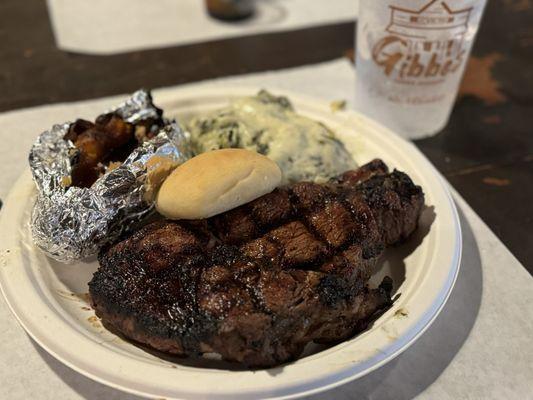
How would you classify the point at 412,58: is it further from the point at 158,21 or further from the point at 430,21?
the point at 158,21

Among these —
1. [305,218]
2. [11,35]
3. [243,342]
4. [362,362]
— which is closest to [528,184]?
[305,218]

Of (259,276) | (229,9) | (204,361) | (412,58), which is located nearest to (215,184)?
(259,276)

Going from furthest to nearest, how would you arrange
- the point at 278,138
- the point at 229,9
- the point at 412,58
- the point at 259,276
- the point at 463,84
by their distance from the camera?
the point at 229,9, the point at 463,84, the point at 412,58, the point at 278,138, the point at 259,276

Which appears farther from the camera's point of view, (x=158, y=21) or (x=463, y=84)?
(x=158, y=21)

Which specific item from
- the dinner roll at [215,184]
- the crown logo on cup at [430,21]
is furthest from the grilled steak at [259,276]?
the crown logo on cup at [430,21]

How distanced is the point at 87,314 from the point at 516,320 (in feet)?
4.43

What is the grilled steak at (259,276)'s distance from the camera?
136 centimetres

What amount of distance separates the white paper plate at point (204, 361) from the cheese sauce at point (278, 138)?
10.3 inches

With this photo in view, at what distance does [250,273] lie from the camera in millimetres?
1432

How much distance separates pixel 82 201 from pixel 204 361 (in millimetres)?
603

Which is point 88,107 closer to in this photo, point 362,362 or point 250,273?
point 250,273

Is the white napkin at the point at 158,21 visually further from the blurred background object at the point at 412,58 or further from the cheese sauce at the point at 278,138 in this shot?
the cheese sauce at the point at 278,138

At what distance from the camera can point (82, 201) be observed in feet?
5.25

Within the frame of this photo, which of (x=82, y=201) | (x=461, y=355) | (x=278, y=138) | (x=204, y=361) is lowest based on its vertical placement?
(x=461, y=355)
